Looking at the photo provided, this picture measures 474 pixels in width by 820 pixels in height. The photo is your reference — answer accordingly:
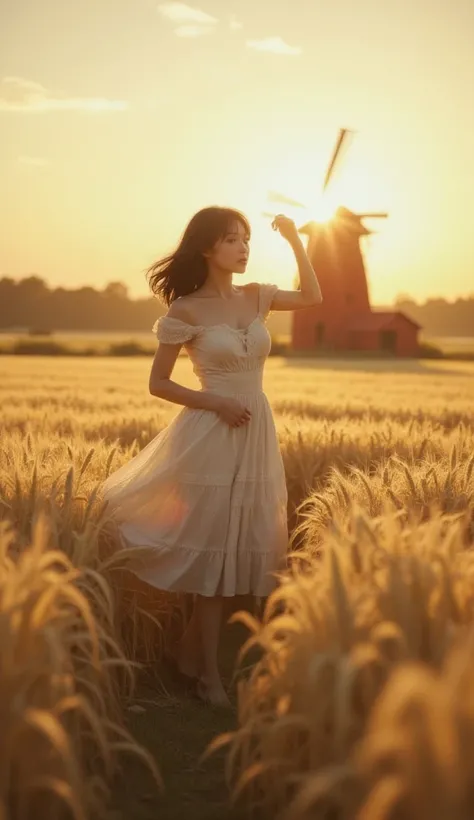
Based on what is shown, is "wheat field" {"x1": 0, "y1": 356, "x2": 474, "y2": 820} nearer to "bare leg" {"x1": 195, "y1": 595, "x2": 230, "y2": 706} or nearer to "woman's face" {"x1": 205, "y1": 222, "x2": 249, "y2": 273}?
"bare leg" {"x1": 195, "y1": 595, "x2": 230, "y2": 706}

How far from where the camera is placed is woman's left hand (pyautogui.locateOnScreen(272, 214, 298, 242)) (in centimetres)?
400

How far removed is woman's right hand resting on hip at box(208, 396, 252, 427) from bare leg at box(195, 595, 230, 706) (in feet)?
2.34

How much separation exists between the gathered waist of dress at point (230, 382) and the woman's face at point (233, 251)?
0.43 m

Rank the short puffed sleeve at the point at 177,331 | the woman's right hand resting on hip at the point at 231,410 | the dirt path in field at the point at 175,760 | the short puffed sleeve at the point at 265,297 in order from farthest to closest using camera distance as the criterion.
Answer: the short puffed sleeve at the point at 265,297 < the short puffed sleeve at the point at 177,331 < the woman's right hand resting on hip at the point at 231,410 < the dirt path in field at the point at 175,760

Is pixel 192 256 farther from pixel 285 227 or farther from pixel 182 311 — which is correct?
pixel 285 227

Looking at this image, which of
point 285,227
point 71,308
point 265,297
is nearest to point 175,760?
point 265,297

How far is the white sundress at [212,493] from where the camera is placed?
146 inches

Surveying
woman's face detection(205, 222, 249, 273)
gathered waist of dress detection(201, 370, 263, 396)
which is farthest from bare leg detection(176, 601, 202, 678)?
woman's face detection(205, 222, 249, 273)

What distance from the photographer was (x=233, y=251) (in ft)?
12.3

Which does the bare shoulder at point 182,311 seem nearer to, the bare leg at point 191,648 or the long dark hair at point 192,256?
the long dark hair at point 192,256

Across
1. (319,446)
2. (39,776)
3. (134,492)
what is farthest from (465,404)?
(39,776)

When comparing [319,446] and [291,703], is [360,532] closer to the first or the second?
[291,703]

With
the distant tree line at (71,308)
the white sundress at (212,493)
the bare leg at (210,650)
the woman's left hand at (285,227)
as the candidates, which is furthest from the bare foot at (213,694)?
the distant tree line at (71,308)

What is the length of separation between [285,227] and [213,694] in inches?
77.5
